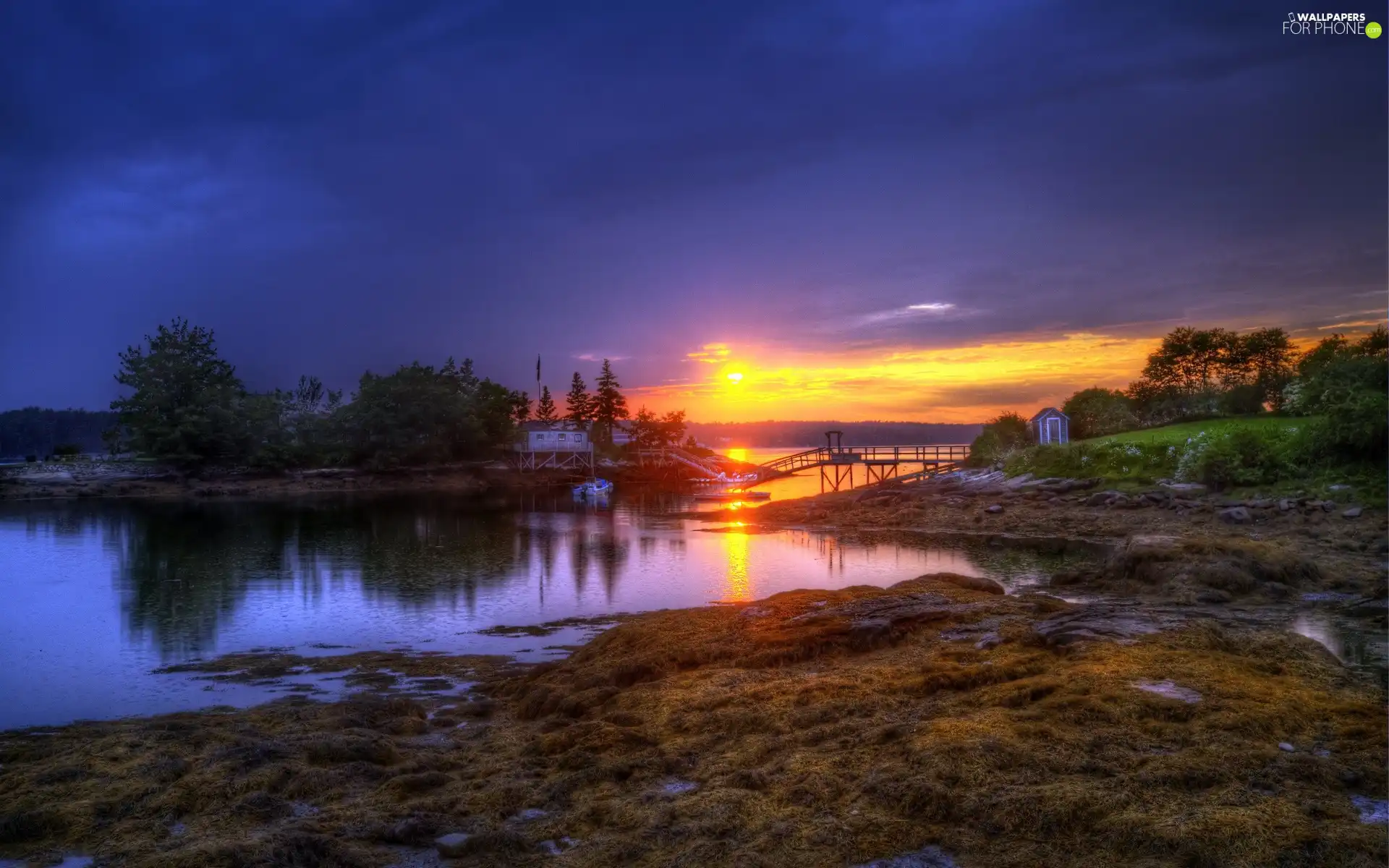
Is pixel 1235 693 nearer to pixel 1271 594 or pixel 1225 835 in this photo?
pixel 1225 835

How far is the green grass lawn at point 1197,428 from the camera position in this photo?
3947 cm

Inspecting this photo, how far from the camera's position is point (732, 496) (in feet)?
235

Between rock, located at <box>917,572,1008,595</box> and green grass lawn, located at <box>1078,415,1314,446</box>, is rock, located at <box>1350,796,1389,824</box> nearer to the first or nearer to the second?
rock, located at <box>917,572,1008,595</box>

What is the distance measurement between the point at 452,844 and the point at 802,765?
3457 millimetres

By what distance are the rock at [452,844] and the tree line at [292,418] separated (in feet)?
261

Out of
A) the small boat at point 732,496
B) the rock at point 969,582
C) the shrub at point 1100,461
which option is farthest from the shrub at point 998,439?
the rock at point 969,582

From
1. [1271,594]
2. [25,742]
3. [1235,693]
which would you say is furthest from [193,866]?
[1271,594]

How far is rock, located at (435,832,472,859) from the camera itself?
282 inches

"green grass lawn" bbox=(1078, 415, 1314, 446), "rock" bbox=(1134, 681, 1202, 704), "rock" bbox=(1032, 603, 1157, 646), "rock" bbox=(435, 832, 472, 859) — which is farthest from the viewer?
"green grass lawn" bbox=(1078, 415, 1314, 446)

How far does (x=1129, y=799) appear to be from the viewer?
Result: 6.70 m

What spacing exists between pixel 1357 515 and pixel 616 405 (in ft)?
301

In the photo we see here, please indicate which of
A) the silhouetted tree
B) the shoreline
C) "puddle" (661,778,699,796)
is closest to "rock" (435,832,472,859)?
"puddle" (661,778,699,796)

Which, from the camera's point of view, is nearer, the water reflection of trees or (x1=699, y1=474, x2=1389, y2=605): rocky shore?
(x1=699, y1=474, x2=1389, y2=605): rocky shore

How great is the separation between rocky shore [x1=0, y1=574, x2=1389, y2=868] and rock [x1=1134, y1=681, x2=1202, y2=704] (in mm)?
59
